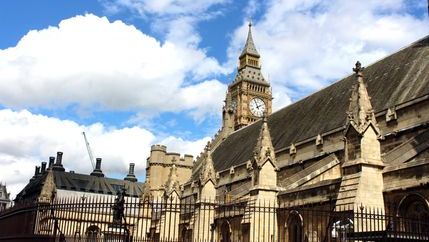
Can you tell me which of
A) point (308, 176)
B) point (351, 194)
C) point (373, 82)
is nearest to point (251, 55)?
point (373, 82)

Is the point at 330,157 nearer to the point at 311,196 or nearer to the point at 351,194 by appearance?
the point at 311,196

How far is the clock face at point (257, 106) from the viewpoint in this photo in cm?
7114

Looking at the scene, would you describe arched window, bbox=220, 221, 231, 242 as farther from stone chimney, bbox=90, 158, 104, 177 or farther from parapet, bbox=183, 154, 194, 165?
stone chimney, bbox=90, 158, 104, 177

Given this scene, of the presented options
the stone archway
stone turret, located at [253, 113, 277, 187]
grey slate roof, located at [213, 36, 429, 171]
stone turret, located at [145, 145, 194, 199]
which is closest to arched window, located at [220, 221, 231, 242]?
stone turret, located at [253, 113, 277, 187]

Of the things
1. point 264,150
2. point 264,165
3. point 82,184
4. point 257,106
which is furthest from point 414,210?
point 82,184

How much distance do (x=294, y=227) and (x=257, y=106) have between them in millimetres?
52170

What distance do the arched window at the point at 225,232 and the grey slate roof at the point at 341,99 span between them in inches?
273

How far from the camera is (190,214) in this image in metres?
30.4

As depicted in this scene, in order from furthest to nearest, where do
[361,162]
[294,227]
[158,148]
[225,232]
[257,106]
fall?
[257,106], [158,148], [225,232], [294,227], [361,162]

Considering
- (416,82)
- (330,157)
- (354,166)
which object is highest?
(416,82)

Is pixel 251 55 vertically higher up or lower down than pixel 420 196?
higher up

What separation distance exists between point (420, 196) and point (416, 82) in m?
9.09

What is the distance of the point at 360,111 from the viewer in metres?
18.6

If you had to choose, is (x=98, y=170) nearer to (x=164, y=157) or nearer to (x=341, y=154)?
(x=164, y=157)
